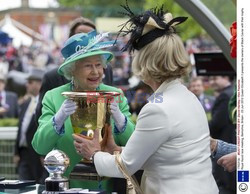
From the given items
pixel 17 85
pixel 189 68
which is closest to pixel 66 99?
pixel 189 68

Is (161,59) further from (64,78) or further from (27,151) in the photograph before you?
(27,151)

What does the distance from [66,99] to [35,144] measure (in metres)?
0.44

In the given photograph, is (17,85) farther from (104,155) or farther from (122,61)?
(104,155)

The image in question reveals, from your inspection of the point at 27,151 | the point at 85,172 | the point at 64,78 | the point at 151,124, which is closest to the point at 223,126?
the point at 27,151

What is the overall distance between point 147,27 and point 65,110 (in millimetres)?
626

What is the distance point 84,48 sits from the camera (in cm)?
441

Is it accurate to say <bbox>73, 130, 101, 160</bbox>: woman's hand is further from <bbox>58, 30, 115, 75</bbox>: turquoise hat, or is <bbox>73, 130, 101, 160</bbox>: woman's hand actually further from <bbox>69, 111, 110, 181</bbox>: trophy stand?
<bbox>58, 30, 115, 75</bbox>: turquoise hat

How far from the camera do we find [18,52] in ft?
106

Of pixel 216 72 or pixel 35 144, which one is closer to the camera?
pixel 35 144

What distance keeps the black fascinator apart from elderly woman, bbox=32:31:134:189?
43cm

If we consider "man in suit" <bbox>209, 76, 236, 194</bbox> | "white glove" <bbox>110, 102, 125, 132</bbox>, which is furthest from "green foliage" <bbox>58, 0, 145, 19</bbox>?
"white glove" <bbox>110, 102, 125, 132</bbox>

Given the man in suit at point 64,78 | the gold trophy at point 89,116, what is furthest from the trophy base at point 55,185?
the man in suit at point 64,78

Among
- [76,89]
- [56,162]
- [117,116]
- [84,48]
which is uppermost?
[84,48]

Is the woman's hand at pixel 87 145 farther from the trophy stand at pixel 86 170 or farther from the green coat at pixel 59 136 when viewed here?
the green coat at pixel 59 136
